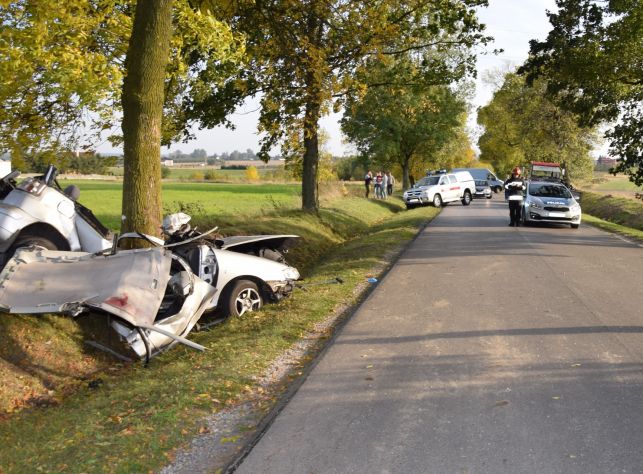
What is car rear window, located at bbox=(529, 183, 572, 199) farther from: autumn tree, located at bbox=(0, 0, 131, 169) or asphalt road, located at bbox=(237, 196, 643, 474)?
autumn tree, located at bbox=(0, 0, 131, 169)

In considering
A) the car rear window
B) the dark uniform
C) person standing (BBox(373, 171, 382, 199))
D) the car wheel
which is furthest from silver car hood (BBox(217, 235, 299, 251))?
person standing (BBox(373, 171, 382, 199))

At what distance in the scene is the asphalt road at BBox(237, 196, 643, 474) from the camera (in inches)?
170

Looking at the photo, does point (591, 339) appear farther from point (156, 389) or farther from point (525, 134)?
point (525, 134)

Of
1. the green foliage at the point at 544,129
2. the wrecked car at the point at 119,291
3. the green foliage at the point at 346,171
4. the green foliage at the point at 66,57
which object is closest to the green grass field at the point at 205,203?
the green foliage at the point at 66,57

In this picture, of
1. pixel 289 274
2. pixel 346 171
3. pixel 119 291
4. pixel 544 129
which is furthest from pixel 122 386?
pixel 346 171

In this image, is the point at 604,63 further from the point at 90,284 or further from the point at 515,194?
the point at 90,284

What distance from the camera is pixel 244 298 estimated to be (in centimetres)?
904

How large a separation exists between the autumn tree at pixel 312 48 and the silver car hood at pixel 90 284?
7207mm

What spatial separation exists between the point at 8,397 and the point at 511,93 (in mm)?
58925

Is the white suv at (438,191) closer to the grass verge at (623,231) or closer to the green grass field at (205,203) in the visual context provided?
the green grass field at (205,203)

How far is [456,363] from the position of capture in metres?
6.44

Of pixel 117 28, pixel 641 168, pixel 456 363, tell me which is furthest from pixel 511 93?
pixel 456 363

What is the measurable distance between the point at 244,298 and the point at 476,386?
13.5 feet

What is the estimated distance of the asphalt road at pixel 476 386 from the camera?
14.2ft
